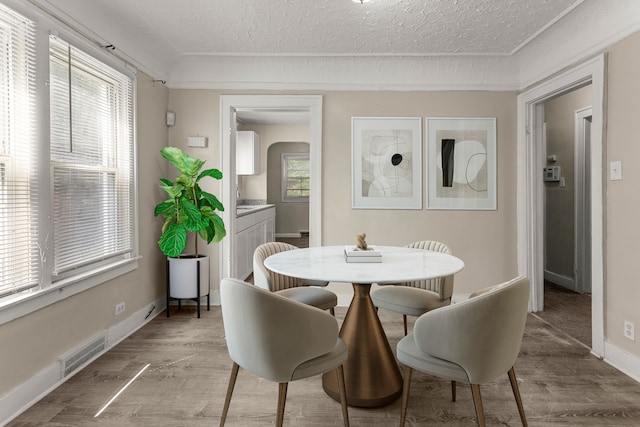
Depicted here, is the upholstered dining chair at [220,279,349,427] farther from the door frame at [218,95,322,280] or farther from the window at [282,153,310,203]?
the window at [282,153,310,203]

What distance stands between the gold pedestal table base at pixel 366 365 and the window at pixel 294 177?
293 inches

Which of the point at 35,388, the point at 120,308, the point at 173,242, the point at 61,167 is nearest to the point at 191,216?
the point at 173,242

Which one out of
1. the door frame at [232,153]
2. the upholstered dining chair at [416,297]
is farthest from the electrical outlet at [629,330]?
the door frame at [232,153]

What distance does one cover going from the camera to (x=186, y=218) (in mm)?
3410

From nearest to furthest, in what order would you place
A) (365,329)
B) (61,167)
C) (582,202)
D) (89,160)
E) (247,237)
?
(365,329), (61,167), (89,160), (582,202), (247,237)

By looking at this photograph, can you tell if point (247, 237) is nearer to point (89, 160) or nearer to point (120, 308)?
point (120, 308)

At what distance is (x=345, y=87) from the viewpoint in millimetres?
3900

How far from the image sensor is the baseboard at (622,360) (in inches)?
94.7

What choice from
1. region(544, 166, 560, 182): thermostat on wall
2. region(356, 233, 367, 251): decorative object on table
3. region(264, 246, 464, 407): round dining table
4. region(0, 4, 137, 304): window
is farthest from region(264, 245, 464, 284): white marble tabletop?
region(544, 166, 560, 182): thermostat on wall

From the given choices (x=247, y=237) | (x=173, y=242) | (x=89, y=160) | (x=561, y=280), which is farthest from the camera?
(x=247, y=237)

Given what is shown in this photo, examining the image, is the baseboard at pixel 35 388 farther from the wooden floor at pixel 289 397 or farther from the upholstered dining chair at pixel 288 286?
the upholstered dining chair at pixel 288 286

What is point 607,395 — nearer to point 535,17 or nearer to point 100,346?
point 535,17

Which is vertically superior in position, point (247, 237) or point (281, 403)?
point (247, 237)

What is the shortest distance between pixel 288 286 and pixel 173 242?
1154mm
